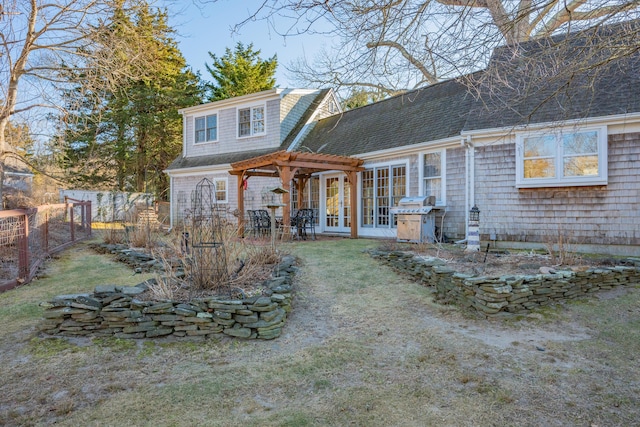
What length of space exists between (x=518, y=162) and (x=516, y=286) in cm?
449

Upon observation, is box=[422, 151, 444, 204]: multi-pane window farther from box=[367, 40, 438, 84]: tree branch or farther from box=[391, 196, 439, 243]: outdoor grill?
box=[367, 40, 438, 84]: tree branch

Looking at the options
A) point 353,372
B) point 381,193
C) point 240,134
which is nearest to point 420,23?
point 353,372

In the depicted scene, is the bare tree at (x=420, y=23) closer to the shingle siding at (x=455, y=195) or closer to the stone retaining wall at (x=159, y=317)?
the stone retaining wall at (x=159, y=317)

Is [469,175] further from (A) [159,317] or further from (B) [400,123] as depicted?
(A) [159,317]

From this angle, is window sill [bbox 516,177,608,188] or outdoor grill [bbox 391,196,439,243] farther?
outdoor grill [bbox 391,196,439,243]

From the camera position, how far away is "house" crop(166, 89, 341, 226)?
47.0ft

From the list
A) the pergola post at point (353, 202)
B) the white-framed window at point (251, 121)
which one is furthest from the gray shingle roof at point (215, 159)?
the pergola post at point (353, 202)

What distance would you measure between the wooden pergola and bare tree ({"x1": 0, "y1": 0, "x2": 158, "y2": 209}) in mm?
3688

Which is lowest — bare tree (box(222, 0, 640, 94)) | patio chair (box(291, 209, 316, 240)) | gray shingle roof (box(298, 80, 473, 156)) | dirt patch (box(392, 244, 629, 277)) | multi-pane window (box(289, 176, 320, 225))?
dirt patch (box(392, 244, 629, 277))

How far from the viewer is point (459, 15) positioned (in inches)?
153

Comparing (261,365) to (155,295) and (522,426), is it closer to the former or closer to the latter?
(155,295)

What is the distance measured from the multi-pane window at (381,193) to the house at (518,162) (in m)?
0.03

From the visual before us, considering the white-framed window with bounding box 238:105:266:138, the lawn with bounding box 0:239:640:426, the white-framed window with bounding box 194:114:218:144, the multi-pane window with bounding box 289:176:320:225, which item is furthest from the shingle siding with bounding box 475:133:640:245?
the white-framed window with bounding box 194:114:218:144

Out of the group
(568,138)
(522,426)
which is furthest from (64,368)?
(568,138)
